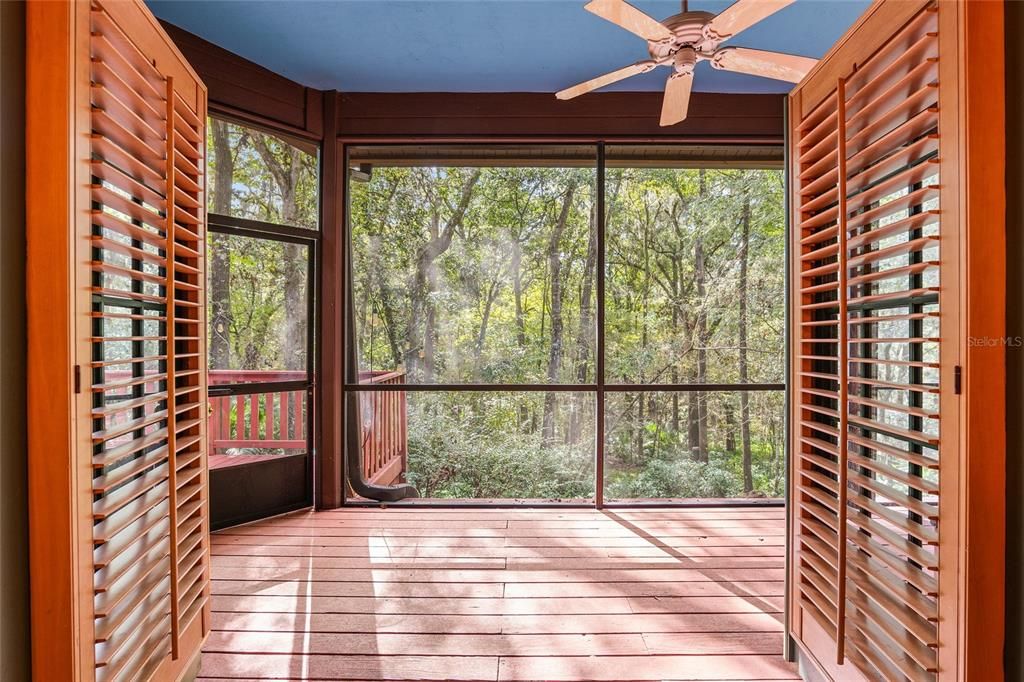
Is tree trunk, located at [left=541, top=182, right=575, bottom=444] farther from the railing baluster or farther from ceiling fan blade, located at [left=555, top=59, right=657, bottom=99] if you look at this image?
the railing baluster

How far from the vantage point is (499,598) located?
207 cm

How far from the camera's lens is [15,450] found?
3.16 ft

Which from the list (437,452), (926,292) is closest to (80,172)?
(926,292)

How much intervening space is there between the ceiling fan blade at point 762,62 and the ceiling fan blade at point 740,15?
101mm

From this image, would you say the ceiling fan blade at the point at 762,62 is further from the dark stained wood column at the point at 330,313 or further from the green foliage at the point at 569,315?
the dark stained wood column at the point at 330,313

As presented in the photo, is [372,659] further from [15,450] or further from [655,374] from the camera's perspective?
[655,374]

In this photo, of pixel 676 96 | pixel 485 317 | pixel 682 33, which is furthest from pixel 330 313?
pixel 682 33

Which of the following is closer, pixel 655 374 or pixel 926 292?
pixel 926 292

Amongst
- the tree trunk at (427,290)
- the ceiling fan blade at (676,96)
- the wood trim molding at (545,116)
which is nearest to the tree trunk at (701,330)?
the wood trim molding at (545,116)

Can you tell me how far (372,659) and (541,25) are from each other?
2.97 metres

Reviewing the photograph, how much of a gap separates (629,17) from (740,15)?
387mm

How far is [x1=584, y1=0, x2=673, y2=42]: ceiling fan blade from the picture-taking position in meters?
1.59

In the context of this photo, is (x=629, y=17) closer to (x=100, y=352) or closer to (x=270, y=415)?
(x=100, y=352)

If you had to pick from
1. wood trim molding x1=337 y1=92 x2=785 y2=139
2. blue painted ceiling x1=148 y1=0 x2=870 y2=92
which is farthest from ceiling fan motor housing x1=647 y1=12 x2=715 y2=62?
wood trim molding x1=337 y1=92 x2=785 y2=139
